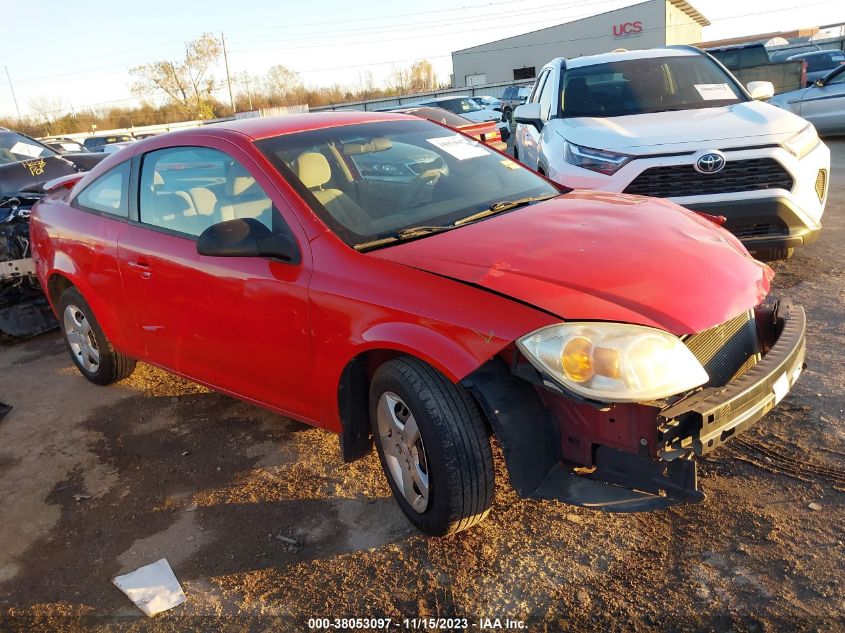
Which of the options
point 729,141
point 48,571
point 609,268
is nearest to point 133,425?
point 48,571

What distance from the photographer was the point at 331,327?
278 centimetres

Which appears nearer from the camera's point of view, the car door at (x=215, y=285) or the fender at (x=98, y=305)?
the car door at (x=215, y=285)

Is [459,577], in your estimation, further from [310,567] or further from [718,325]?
[718,325]

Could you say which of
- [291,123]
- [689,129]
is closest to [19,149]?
[291,123]

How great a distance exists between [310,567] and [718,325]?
1.75m

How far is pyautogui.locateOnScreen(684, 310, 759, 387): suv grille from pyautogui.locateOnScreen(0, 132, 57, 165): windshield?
914 cm

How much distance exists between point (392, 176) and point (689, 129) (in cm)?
289

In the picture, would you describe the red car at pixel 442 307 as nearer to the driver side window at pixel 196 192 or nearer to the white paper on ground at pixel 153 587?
the driver side window at pixel 196 192

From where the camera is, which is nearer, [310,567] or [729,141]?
[310,567]

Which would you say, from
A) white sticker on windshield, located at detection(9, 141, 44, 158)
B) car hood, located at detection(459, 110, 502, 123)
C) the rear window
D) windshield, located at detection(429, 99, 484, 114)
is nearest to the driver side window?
white sticker on windshield, located at detection(9, 141, 44, 158)

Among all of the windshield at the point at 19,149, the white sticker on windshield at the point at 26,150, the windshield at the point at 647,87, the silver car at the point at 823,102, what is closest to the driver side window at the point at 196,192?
the windshield at the point at 647,87

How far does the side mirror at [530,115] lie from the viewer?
6535 mm

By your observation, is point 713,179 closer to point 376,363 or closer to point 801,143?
point 801,143

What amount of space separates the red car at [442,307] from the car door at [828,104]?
1141 centimetres
